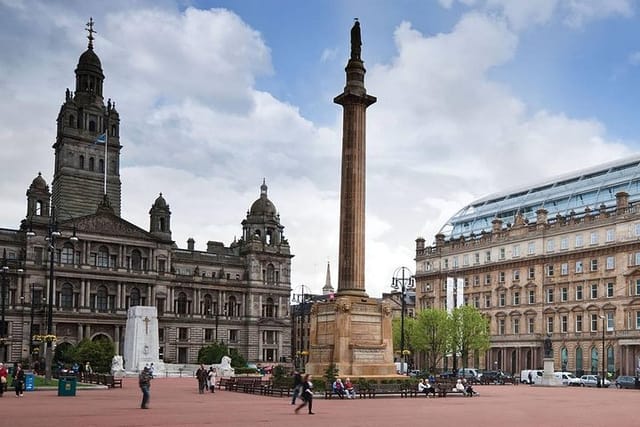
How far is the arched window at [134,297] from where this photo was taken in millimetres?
121562

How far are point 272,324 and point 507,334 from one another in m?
41.7

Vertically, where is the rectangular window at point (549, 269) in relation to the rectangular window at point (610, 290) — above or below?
above

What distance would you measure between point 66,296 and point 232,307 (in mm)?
27991

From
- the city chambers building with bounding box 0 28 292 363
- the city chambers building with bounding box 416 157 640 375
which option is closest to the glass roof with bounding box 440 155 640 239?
the city chambers building with bounding box 416 157 640 375

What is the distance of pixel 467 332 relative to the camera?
96688 millimetres

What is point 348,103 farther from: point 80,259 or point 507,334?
point 80,259

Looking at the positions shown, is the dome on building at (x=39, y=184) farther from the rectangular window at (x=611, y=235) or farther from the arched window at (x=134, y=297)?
the rectangular window at (x=611, y=235)

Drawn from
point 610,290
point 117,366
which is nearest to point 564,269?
point 610,290

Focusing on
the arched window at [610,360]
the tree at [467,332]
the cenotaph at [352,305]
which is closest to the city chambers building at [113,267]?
the tree at [467,332]

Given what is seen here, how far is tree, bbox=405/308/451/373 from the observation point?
3821 inches

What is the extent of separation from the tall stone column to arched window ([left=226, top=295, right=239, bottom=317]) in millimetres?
85988

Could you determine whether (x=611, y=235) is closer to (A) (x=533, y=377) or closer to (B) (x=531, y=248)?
(B) (x=531, y=248)

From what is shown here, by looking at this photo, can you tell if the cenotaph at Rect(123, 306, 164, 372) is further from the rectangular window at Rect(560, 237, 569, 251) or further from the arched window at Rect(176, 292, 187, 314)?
the rectangular window at Rect(560, 237, 569, 251)

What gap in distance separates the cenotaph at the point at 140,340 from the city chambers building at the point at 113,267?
2736 cm
